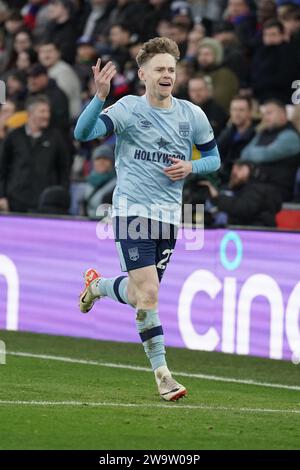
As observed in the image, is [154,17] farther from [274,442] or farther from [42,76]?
[274,442]

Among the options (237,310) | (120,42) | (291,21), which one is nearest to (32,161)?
(120,42)

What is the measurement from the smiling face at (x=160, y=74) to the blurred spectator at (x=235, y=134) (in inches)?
223

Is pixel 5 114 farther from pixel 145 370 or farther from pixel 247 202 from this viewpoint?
pixel 145 370

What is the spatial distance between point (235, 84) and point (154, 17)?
111 inches

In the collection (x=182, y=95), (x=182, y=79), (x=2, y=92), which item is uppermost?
(x=2, y=92)

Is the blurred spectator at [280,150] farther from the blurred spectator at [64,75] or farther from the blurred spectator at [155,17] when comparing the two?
the blurred spectator at [64,75]

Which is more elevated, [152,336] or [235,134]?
[235,134]

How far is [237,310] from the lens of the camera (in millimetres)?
12820

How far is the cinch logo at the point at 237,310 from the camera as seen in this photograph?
40.5 feet

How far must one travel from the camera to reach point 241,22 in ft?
56.0

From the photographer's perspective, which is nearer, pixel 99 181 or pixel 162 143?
pixel 162 143

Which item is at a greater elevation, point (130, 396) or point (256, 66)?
point (256, 66)

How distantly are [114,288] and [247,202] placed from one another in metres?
4.19
